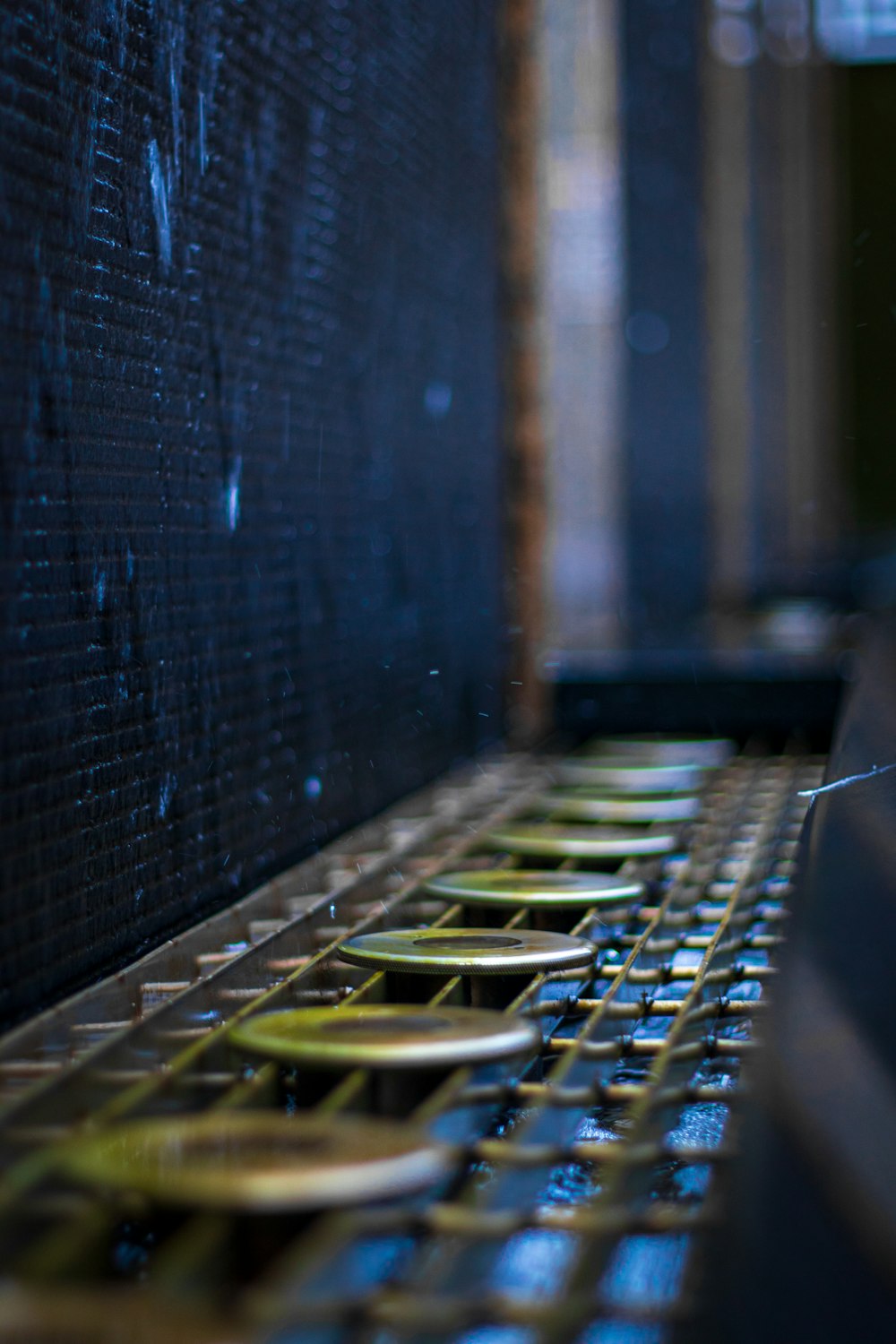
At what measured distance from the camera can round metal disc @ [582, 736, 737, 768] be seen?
1893mm

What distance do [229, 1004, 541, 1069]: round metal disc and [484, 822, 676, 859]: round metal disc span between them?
52 cm

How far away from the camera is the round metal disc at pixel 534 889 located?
3.43ft

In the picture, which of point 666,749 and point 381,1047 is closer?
point 381,1047

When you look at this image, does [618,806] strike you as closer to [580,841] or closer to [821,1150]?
[580,841]

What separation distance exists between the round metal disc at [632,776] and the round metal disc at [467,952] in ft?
2.33

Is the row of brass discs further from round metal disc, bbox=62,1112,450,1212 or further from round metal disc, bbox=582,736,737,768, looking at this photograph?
round metal disc, bbox=582,736,737,768

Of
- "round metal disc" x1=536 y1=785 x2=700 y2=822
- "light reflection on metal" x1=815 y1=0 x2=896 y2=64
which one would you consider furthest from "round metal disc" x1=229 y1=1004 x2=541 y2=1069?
"light reflection on metal" x1=815 y1=0 x2=896 y2=64

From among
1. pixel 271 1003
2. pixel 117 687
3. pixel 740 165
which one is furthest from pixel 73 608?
pixel 740 165

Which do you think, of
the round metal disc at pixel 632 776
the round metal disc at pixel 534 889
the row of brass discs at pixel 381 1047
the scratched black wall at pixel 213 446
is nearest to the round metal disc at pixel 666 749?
the round metal disc at pixel 632 776

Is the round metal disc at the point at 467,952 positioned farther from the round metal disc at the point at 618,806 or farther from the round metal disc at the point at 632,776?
the round metal disc at the point at 632,776

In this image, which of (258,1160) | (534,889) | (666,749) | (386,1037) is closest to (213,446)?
(534,889)

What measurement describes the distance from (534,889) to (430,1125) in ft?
1.61

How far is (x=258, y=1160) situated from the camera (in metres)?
0.54

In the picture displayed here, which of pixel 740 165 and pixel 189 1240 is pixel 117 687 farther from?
pixel 740 165
